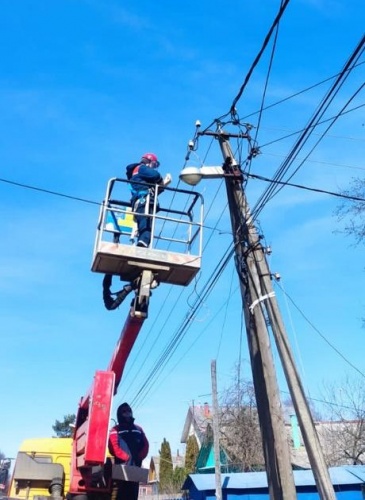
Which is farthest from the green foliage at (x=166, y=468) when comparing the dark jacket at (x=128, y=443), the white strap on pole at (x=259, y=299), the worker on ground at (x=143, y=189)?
the worker on ground at (x=143, y=189)

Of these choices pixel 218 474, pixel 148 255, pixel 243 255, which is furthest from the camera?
pixel 218 474

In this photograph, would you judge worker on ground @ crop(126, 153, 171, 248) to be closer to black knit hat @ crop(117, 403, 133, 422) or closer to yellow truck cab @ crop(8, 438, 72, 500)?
black knit hat @ crop(117, 403, 133, 422)

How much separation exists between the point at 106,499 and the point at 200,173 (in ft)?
15.8

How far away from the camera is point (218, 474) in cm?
1764

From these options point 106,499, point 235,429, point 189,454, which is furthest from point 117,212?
point 189,454

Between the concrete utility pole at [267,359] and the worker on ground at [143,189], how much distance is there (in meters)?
1.63

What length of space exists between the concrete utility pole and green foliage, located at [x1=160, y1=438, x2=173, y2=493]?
34491mm

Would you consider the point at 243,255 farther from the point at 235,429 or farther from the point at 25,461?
the point at 235,429

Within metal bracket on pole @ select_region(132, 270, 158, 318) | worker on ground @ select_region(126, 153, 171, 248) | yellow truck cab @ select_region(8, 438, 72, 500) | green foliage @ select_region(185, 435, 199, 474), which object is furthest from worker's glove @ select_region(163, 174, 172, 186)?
green foliage @ select_region(185, 435, 199, 474)

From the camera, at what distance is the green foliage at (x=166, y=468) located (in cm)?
3980

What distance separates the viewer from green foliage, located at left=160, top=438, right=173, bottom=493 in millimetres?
39800

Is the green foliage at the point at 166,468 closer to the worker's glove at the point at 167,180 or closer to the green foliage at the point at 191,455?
the green foliage at the point at 191,455

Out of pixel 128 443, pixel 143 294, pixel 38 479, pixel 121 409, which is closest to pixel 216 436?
pixel 38 479

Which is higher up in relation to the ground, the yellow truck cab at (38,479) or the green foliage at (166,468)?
the green foliage at (166,468)
